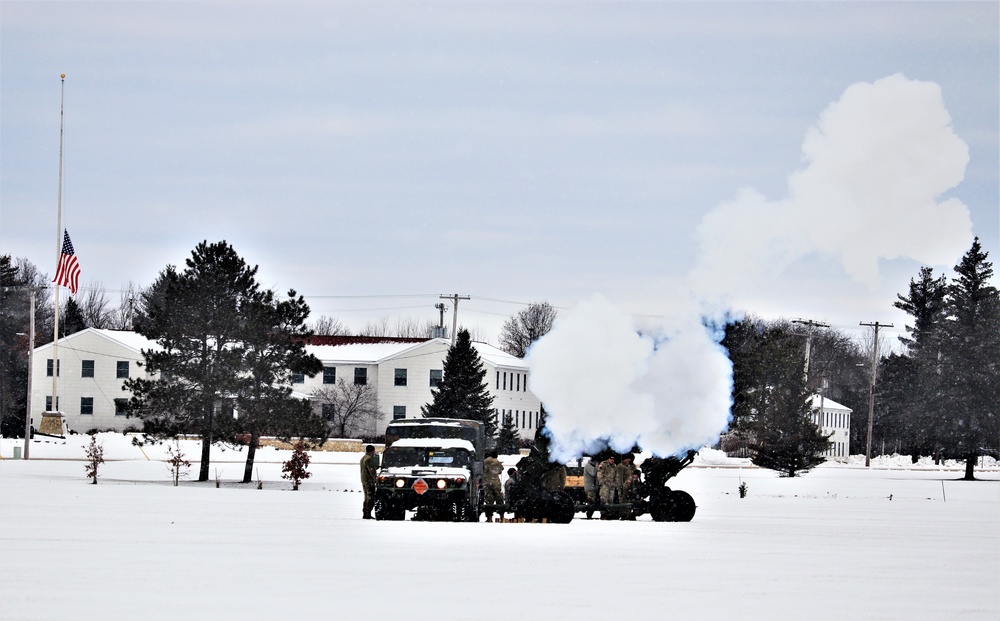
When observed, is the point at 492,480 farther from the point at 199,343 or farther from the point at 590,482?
the point at 199,343

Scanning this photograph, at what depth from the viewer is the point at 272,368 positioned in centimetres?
4731

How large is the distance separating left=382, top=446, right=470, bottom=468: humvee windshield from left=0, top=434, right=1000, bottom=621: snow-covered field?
170 cm

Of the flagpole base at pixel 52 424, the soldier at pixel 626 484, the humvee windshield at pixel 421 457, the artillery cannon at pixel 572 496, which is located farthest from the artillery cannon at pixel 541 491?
the flagpole base at pixel 52 424

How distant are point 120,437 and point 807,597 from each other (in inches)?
2701

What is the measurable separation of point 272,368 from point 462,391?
1077 inches

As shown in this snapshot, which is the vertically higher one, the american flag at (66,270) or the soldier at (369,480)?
the american flag at (66,270)

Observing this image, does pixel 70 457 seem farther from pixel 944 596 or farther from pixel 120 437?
pixel 944 596

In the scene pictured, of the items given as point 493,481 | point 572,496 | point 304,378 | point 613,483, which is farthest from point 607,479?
point 304,378

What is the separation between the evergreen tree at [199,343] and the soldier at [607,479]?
20.1 meters

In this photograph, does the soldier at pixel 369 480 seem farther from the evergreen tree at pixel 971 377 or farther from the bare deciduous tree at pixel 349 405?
the bare deciduous tree at pixel 349 405

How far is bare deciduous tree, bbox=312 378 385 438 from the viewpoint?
300 feet

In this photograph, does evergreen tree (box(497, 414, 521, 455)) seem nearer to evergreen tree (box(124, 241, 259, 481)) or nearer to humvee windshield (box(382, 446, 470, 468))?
evergreen tree (box(124, 241, 259, 481))

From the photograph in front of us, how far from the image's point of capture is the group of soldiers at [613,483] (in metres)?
30.2

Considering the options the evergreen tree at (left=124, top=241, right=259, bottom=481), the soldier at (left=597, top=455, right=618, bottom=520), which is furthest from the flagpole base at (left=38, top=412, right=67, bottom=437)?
the soldier at (left=597, top=455, right=618, bottom=520)
